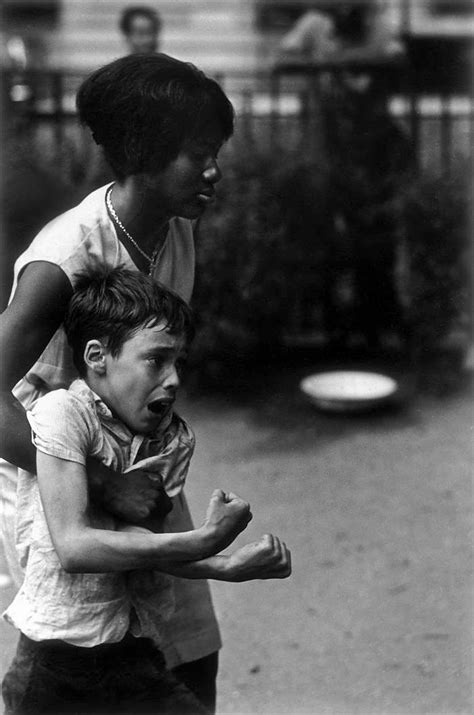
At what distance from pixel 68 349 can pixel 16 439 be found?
0.91 feet

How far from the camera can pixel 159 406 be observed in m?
2.20

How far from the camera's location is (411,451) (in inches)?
241

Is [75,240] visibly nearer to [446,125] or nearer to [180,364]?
[180,364]

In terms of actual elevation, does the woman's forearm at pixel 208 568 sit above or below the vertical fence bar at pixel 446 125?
above

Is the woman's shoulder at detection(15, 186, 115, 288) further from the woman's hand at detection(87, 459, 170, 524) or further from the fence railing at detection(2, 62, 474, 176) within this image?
the fence railing at detection(2, 62, 474, 176)

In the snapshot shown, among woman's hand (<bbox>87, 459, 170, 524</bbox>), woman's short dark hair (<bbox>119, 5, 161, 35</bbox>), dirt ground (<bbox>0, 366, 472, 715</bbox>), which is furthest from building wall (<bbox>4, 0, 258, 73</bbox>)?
woman's hand (<bbox>87, 459, 170, 524</bbox>)

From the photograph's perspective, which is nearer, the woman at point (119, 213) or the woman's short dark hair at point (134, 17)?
the woman at point (119, 213)

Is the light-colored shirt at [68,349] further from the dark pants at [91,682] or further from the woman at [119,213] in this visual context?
the dark pants at [91,682]

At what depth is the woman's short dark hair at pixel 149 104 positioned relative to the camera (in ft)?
7.70

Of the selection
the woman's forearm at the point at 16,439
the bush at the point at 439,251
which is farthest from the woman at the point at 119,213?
the bush at the point at 439,251

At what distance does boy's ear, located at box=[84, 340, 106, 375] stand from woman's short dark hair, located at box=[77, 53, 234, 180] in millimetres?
378

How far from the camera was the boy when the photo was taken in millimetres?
2092

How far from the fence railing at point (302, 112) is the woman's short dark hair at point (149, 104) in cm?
464

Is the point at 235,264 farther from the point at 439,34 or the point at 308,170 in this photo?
the point at 439,34
